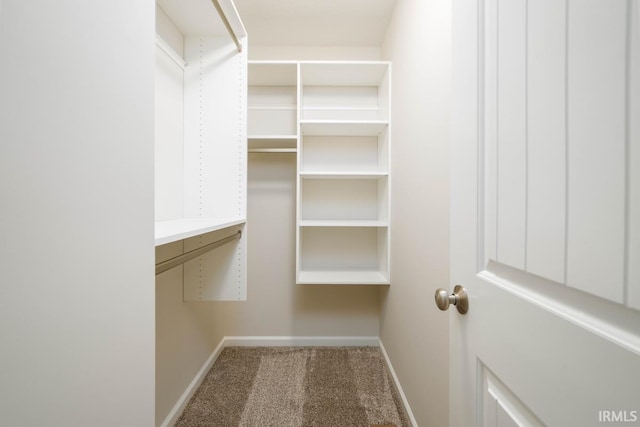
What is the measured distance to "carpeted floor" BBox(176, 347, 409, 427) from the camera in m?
1.52

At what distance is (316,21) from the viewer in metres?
1.97

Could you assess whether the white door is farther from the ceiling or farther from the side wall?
the side wall

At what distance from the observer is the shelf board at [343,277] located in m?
1.97

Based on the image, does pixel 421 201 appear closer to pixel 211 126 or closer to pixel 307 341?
pixel 211 126

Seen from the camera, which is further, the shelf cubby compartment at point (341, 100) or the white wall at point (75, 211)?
the shelf cubby compartment at point (341, 100)

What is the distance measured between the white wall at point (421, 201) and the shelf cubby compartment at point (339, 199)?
1.31ft

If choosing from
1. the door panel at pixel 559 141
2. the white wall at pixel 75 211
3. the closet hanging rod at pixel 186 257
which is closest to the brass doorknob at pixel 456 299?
the door panel at pixel 559 141

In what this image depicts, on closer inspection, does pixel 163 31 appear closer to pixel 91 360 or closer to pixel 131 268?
pixel 131 268

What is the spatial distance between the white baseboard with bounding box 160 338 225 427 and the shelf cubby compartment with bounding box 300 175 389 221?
1.22m

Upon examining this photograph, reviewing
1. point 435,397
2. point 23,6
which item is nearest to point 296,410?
point 435,397

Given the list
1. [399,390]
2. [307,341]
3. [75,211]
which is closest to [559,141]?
[75,211]

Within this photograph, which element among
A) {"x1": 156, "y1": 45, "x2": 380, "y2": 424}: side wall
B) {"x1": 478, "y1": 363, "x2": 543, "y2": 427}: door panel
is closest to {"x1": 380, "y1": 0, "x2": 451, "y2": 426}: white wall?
{"x1": 478, "y1": 363, "x2": 543, "y2": 427}: door panel

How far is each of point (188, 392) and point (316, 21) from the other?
2.53 meters

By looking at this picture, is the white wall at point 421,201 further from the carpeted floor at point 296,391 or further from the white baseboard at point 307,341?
the white baseboard at point 307,341
